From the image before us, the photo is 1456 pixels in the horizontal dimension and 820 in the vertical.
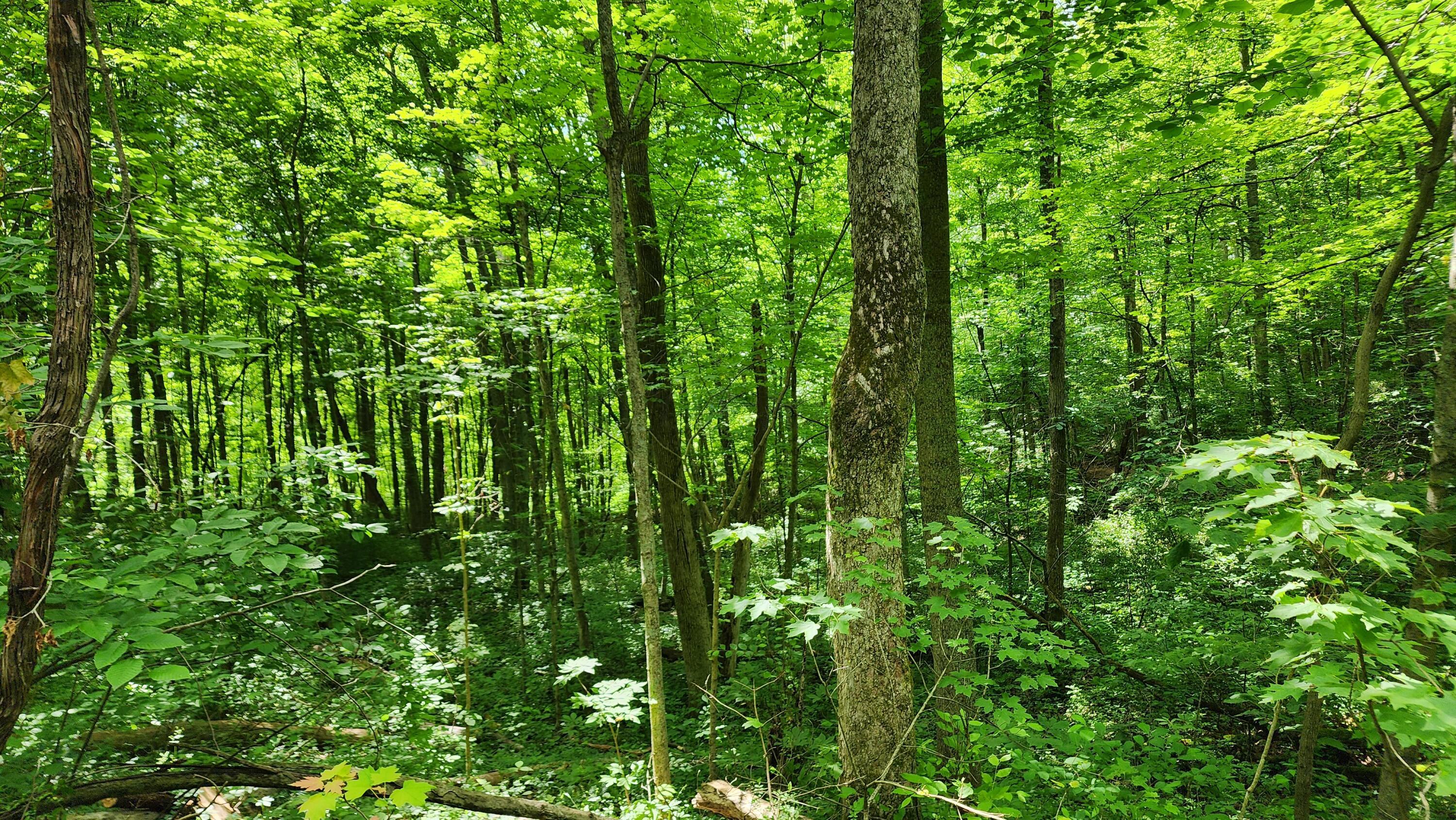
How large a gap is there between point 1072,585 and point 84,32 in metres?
13.8

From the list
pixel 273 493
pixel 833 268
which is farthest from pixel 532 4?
pixel 273 493

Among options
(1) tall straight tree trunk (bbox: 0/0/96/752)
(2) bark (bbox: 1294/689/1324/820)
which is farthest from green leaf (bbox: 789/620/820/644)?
(2) bark (bbox: 1294/689/1324/820)

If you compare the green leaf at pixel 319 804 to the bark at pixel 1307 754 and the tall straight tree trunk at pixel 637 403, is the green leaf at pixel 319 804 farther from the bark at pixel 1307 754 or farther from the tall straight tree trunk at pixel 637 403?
the bark at pixel 1307 754

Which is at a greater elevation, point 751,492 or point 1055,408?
point 1055,408

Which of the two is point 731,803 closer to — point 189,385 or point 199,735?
point 199,735

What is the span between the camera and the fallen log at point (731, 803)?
150 inches

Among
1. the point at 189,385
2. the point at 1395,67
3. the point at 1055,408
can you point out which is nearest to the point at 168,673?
the point at 1395,67

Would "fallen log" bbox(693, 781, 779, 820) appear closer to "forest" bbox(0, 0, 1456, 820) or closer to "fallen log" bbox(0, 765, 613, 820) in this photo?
"forest" bbox(0, 0, 1456, 820)

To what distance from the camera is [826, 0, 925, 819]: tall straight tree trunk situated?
3.21 meters

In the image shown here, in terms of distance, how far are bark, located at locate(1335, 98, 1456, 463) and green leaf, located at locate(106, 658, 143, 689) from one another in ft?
19.3

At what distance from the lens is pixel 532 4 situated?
6.15m

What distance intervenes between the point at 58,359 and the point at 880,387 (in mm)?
3587

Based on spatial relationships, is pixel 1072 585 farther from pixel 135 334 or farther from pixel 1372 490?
pixel 135 334

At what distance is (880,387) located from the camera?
3246 mm
